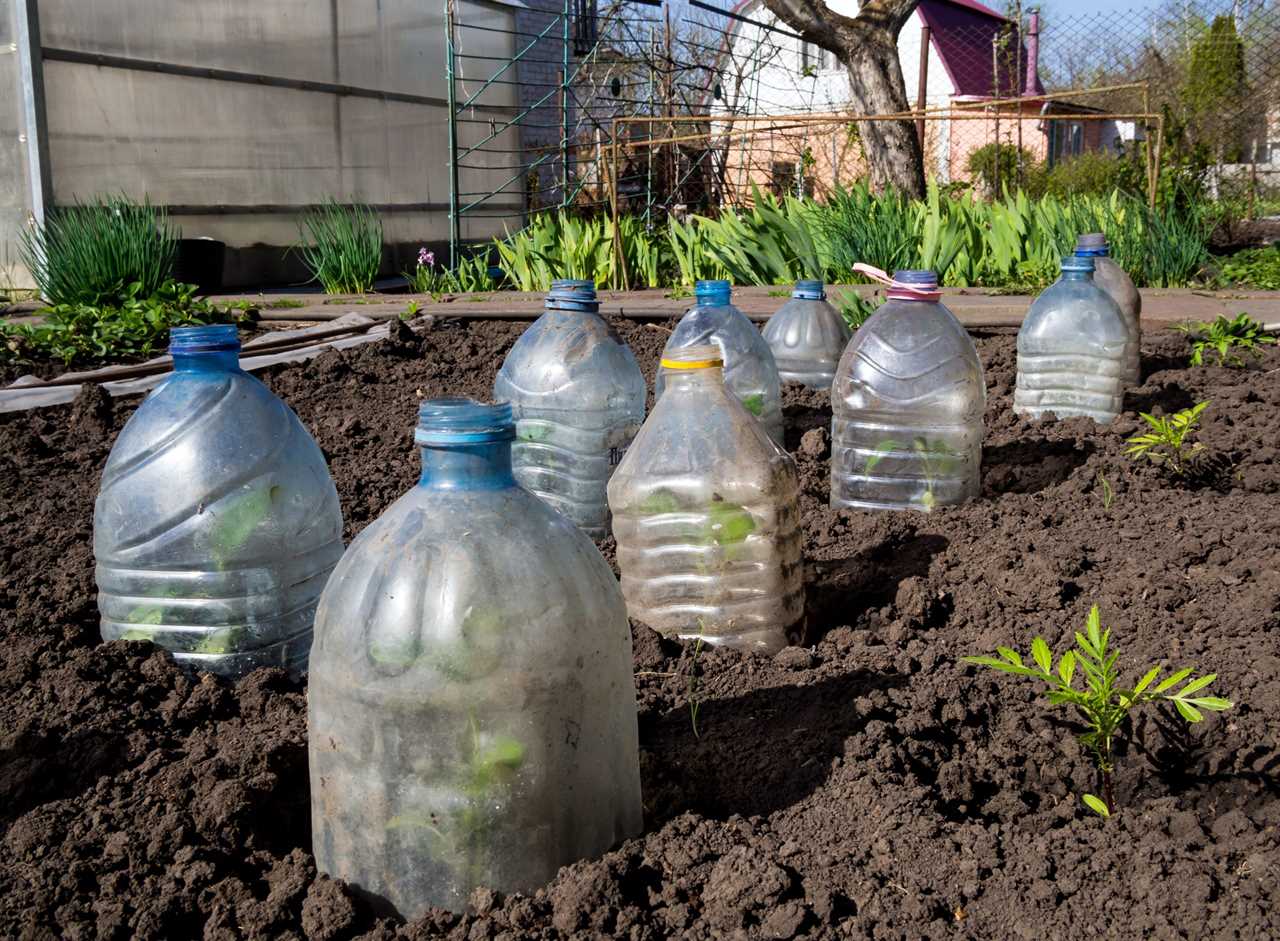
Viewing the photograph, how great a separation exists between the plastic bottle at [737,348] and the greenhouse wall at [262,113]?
6344 mm

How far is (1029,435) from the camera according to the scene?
4.06m

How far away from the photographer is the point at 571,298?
128 inches

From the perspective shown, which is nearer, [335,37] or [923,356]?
[923,356]

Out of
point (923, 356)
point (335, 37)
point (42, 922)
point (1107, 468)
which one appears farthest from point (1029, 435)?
point (335, 37)

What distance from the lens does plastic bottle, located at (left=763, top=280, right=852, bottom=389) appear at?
477 centimetres

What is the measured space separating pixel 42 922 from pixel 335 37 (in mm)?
10578

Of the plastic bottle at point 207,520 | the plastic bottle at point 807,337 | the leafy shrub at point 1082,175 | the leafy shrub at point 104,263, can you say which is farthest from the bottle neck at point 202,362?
the leafy shrub at point 1082,175

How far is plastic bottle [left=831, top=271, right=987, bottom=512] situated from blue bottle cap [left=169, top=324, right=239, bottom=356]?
5.72ft

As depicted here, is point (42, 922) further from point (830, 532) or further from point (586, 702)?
point (830, 532)

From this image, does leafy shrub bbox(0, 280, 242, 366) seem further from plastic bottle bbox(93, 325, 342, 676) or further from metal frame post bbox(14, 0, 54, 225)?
plastic bottle bbox(93, 325, 342, 676)

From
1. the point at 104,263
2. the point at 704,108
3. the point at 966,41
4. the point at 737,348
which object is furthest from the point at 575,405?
the point at 966,41

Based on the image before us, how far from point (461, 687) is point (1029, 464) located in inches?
105

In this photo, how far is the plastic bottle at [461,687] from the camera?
1422 mm

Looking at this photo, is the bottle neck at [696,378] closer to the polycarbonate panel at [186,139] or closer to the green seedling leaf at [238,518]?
the green seedling leaf at [238,518]
